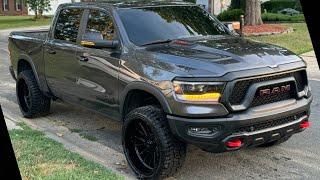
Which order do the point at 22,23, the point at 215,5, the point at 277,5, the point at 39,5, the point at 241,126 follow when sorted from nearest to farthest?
the point at 241,126 → the point at 277,5 → the point at 22,23 → the point at 215,5 → the point at 39,5

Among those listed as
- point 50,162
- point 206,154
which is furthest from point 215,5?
point 50,162

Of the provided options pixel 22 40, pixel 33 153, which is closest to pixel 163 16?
pixel 33 153

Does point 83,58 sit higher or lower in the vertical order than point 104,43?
lower

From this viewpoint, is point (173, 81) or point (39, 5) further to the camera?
point (39, 5)

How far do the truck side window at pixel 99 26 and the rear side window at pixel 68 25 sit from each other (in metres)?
0.29

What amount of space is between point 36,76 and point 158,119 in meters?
3.12

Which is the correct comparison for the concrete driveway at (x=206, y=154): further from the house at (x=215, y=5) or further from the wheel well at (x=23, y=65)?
the house at (x=215, y=5)

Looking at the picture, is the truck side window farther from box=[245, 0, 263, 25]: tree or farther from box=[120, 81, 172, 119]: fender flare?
box=[245, 0, 263, 25]: tree

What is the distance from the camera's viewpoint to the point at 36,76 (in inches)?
268

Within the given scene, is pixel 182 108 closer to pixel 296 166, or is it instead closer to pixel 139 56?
pixel 139 56

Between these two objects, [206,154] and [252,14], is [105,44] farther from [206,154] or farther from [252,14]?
[252,14]

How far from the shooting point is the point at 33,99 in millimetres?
6824

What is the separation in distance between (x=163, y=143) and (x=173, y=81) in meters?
0.55

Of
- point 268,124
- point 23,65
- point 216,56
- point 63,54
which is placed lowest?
point 268,124
